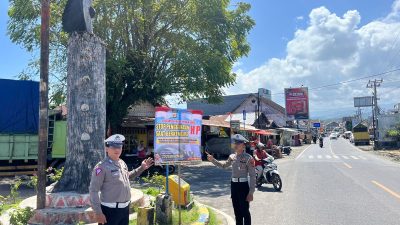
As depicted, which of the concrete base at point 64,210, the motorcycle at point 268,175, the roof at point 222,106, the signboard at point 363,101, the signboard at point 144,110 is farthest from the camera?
the signboard at point 363,101

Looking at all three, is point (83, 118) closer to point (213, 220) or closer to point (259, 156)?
point (213, 220)

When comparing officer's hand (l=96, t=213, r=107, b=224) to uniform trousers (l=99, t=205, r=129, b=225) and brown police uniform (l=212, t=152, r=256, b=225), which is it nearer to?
uniform trousers (l=99, t=205, r=129, b=225)

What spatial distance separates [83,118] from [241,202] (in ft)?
11.2

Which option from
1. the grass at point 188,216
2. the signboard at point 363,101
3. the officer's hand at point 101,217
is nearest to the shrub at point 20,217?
the officer's hand at point 101,217

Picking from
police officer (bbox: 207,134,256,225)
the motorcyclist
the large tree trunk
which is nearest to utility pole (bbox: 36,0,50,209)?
the large tree trunk

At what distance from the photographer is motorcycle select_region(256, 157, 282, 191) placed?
1265 centimetres

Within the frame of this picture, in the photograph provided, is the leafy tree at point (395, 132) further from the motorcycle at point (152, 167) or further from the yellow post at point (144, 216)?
the yellow post at point (144, 216)

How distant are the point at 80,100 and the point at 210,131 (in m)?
24.4

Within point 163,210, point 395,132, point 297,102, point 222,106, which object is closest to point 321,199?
point 163,210

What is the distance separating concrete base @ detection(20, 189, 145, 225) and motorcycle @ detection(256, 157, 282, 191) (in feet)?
23.6

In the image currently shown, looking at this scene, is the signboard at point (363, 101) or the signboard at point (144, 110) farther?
the signboard at point (363, 101)

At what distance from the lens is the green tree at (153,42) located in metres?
20.4

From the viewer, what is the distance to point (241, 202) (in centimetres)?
645

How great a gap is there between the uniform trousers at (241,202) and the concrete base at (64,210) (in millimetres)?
2500
